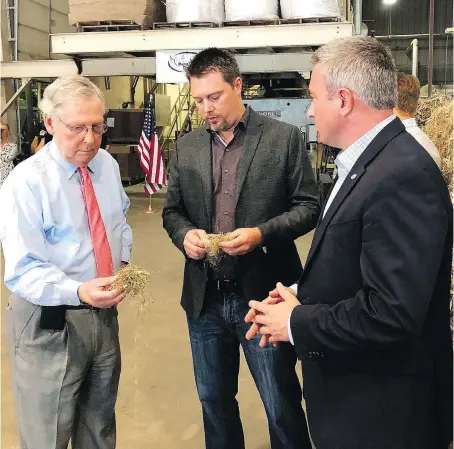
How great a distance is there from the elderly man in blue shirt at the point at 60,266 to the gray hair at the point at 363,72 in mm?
864

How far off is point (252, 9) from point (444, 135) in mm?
4704

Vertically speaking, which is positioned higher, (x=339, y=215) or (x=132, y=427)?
(x=339, y=215)

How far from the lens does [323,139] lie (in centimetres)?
160

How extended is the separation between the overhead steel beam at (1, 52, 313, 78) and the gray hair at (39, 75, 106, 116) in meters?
5.78

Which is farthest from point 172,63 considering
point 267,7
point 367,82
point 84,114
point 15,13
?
point 367,82

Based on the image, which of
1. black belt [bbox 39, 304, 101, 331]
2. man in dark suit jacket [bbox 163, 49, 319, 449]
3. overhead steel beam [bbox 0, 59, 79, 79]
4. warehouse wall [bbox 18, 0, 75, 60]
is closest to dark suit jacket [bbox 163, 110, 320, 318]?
man in dark suit jacket [bbox 163, 49, 319, 449]

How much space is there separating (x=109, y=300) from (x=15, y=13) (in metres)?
11.6

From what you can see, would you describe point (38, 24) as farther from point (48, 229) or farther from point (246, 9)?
point (48, 229)

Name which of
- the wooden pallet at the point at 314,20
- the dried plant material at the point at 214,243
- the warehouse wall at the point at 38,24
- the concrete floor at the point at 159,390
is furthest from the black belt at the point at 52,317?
the warehouse wall at the point at 38,24

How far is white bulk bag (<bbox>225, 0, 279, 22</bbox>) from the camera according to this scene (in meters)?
7.04

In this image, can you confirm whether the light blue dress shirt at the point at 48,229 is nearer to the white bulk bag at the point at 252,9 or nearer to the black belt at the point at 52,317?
the black belt at the point at 52,317

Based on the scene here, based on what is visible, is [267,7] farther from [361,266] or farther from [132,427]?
[361,266]

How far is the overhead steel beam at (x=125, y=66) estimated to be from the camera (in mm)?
7910

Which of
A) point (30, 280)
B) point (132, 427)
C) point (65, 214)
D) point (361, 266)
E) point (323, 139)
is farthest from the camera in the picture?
point (132, 427)
